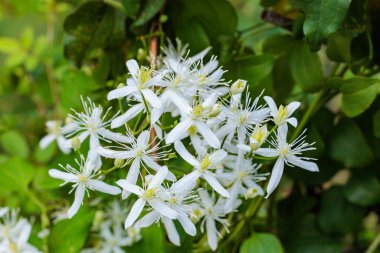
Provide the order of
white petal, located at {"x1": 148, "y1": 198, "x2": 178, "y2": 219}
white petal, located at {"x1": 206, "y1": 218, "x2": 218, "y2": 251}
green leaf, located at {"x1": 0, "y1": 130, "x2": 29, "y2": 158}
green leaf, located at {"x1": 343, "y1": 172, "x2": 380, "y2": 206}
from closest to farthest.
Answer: white petal, located at {"x1": 148, "y1": 198, "x2": 178, "y2": 219} → white petal, located at {"x1": 206, "y1": 218, "x2": 218, "y2": 251} → green leaf, located at {"x1": 343, "y1": 172, "x2": 380, "y2": 206} → green leaf, located at {"x1": 0, "y1": 130, "x2": 29, "y2": 158}

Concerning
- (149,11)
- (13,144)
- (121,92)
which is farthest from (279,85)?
(13,144)

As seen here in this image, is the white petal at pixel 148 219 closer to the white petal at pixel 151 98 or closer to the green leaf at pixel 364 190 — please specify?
the white petal at pixel 151 98

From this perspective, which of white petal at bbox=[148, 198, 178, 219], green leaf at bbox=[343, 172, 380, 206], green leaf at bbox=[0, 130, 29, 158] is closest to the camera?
white petal at bbox=[148, 198, 178, 219]

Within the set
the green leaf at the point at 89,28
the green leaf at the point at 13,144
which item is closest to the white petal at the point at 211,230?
the green leaf at the point at 89,28

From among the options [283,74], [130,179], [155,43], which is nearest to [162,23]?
[155,43]

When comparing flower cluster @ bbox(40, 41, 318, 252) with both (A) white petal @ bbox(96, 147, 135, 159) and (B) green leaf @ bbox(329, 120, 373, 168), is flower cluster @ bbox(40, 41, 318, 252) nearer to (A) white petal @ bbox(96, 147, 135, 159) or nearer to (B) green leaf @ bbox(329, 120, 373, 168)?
(A) white petal @ bbox(96, 147, 135, 159)

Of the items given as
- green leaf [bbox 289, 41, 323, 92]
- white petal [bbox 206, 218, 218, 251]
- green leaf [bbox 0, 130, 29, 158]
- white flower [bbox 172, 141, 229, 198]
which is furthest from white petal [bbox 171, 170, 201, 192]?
green leaf [bbox 0, 130, 29, 158]
